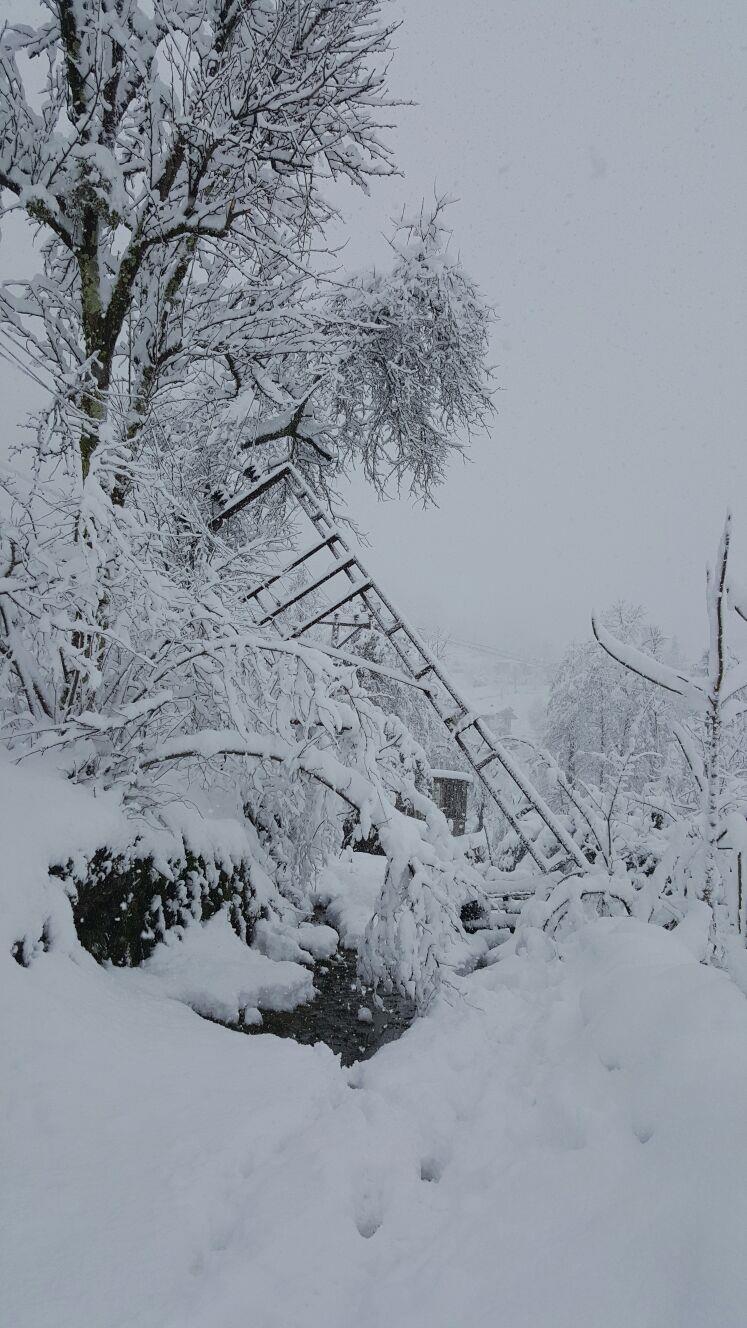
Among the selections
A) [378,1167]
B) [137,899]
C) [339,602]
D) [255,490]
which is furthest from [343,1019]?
[255,490]

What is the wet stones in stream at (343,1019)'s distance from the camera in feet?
11.0

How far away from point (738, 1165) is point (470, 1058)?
4.90 ft

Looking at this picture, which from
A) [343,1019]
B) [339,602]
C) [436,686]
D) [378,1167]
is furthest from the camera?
[339,602]

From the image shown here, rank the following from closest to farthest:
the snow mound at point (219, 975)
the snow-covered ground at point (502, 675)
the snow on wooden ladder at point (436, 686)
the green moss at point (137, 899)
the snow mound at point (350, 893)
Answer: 1. the green moss at point (137, 899)
2. the snow mound at point (219, 975)
3. the snow on wooden ladder at point (436, 686)
4. the snow mound at point (350, 893)
5. the snow-covered ground at point (502, 675)

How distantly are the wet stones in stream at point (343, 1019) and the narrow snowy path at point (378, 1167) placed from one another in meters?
0.61

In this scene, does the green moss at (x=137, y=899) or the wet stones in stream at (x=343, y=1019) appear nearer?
the green moss at (x=137, y=899)

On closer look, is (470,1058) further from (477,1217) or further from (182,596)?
(182,596)

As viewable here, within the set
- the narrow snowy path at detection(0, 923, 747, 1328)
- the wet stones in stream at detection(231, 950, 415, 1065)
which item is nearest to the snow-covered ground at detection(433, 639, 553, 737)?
the wet stones in stream at detection(231, 950, 415, 1065)

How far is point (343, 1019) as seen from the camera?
3.68 meters

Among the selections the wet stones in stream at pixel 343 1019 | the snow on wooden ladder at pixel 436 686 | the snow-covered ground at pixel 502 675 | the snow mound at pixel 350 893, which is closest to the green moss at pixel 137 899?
the wet stones in stream at pixel 343 1019

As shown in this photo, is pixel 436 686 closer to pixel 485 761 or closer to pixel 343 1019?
pixel 485 761

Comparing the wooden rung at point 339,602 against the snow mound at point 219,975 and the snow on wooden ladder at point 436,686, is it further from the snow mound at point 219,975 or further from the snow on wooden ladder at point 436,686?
the snow mound at point 219,975

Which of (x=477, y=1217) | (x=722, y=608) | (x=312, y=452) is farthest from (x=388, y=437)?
(x=477, y=1217)

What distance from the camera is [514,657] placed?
12638 cm
